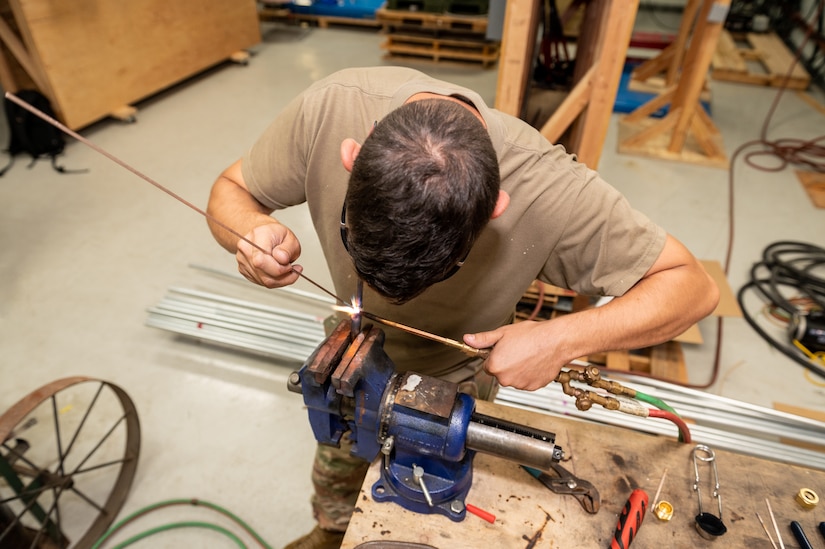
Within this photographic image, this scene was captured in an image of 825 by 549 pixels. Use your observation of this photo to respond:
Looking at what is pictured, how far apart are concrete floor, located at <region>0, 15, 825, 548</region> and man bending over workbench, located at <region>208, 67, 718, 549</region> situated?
0.93 m

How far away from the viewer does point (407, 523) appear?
1.04 meters

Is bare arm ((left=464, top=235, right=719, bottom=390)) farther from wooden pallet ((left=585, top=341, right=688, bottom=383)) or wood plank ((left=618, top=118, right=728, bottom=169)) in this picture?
wood plank ((left=618, top=118, right=728, bottom=169))

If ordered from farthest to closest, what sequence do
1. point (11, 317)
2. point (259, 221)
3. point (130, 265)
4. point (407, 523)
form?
1. point (130, 265)
2. point (11, 317)
3. point (259, 221)
4. point (407, 523)

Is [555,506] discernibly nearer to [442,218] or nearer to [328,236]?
[442,218]

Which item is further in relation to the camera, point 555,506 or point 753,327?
point 753,327

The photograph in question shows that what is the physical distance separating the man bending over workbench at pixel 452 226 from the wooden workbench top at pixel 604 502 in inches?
9.4

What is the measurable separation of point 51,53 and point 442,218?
167 inches

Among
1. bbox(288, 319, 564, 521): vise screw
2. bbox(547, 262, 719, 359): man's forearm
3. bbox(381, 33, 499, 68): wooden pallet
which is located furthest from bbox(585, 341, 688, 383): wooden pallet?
bbox(381, 33, 499, 68): wooden pallet

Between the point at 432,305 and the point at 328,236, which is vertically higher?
the point at 328,236

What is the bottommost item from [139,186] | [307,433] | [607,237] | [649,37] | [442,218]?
[307,433]

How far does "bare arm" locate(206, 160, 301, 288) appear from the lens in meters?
1.09

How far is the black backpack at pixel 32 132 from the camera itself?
3611 millimetres

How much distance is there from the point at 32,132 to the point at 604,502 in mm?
4502

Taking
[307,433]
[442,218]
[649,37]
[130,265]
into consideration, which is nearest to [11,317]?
[130,265]
